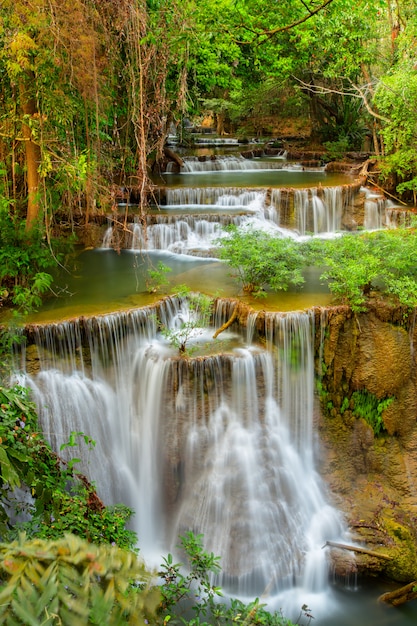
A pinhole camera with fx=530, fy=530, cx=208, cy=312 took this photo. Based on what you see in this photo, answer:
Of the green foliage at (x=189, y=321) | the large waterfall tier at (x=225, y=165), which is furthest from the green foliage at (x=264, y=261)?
the large waterfall tier at (x=225, y=165)

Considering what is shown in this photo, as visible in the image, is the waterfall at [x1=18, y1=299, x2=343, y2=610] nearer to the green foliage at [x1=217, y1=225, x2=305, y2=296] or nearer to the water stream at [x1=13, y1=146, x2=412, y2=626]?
the water stream at [x1=13, y1=146, x2=412, y2=626]

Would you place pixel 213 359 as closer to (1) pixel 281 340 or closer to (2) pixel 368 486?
(1) pixel 281 340

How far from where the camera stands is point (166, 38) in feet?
26.7

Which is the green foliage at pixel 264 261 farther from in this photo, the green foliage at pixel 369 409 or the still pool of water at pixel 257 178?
the still pool of water at pixel 257 178

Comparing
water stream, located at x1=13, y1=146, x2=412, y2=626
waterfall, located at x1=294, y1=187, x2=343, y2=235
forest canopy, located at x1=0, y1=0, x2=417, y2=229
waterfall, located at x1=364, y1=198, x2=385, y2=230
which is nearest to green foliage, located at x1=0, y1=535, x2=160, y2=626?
forest canopy, located at x1=0, y1=0, x2=417, y2=229

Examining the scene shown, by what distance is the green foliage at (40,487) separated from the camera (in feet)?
9.05

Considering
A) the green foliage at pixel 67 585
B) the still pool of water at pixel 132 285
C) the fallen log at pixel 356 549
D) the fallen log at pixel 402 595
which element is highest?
the green foliage at pixel 67 585

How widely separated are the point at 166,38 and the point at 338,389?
231 inches

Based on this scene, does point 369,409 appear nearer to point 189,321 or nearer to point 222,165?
point 189,321

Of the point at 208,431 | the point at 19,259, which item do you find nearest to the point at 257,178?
the point at 19,259

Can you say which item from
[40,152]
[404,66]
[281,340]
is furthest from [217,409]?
[404,66]

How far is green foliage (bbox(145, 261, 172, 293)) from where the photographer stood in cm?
Result: 791

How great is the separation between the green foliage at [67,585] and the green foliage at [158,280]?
6.80m

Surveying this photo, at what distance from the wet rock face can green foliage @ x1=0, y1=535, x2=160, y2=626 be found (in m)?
6.34
